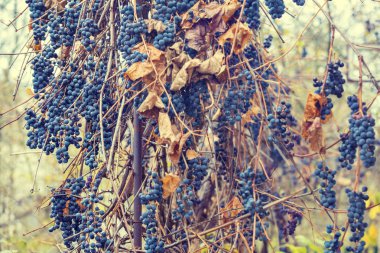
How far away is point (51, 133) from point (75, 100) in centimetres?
19

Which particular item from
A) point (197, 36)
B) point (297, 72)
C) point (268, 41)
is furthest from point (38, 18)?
point (297, 72)

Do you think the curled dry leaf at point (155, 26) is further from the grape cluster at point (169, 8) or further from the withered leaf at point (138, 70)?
the withered leaf at point (138, 70)

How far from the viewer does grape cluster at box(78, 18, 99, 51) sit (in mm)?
2363

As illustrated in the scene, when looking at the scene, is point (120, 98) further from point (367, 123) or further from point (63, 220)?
point (367, 123)

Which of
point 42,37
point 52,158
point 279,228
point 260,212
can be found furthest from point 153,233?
point 52,158

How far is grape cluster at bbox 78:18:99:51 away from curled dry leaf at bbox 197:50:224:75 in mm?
515

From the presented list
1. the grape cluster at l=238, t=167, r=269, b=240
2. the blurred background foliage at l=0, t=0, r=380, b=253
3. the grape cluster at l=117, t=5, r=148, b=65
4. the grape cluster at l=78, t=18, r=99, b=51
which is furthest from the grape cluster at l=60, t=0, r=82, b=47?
the blurred background foliage at l=0, t=0, r=380, b=253

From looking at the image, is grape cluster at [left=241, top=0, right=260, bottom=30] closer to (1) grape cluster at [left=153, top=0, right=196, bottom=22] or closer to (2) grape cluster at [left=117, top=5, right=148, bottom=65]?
(1) grape cluster at [left=153, top=0, right=196, bottom=22]

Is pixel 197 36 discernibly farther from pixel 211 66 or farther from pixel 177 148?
pixel 177 148

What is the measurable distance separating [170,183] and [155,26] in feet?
Result: 2.05

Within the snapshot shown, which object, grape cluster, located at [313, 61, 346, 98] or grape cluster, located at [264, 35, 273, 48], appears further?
grape cluster, located at [264, 35, 273, 48]

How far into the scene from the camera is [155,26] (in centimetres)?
222

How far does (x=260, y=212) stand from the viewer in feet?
7.45

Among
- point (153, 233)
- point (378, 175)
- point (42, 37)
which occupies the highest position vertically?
point (378, 175)
